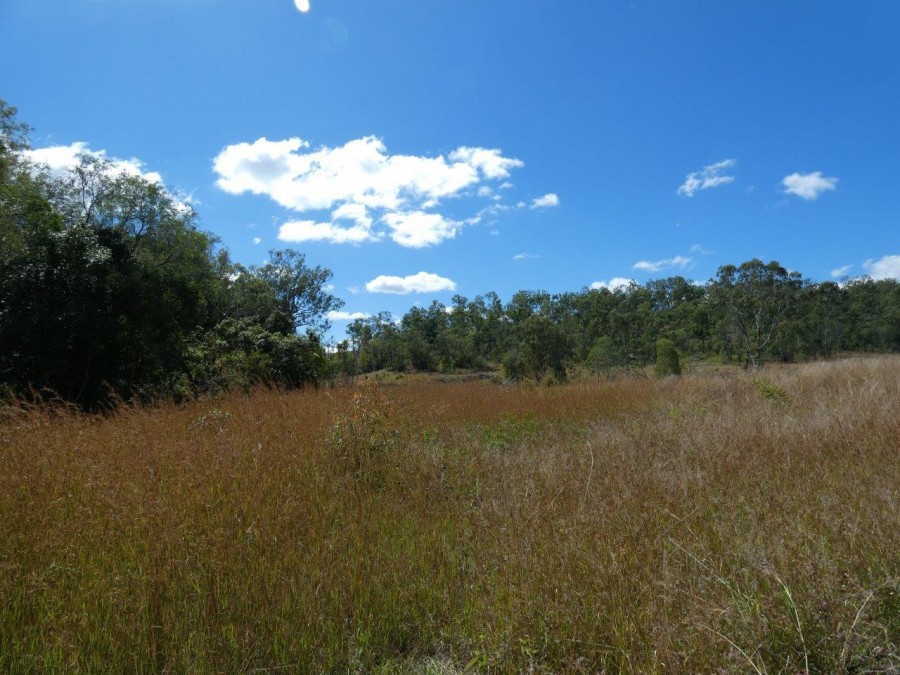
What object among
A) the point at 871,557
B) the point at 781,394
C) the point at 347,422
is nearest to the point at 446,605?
the point at 871,557

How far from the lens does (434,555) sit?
3.01m

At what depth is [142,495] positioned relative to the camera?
301 cm

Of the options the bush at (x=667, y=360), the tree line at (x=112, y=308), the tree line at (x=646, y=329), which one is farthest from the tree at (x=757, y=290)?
the tree line at (x=112, y=308)

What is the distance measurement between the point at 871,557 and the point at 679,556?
0.84 m

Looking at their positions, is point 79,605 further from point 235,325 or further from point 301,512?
point 235,325

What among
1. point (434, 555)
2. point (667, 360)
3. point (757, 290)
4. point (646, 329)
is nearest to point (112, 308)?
point (434, 555)

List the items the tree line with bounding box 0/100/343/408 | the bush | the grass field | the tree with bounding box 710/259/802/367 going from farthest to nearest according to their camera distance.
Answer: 1. the tree with bounding box 710/259/802/367
2. the bush
3. the tree line with bounding box 0/100/343/408
4. the grass field

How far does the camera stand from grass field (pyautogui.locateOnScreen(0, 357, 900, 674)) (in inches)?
77.4

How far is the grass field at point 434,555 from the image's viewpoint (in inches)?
77.4

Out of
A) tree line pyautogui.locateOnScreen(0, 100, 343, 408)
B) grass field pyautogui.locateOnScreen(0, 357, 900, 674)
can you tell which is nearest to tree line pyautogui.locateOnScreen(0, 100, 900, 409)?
tree line pyautogui.locateOnScreen(0, 100, 343, 408)

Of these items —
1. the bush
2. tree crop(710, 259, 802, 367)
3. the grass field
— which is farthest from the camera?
tree crop(710, 259, 802, 367)

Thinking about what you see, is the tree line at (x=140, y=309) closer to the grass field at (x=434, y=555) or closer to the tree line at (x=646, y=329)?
the tree line at (x=646, y=329)

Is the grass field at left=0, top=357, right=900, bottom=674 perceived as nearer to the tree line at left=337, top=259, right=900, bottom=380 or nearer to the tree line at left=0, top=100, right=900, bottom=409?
the tree line at left=0, top=100, right=900, bottom=409

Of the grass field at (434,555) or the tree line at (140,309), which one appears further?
the tree line at (140,309)
